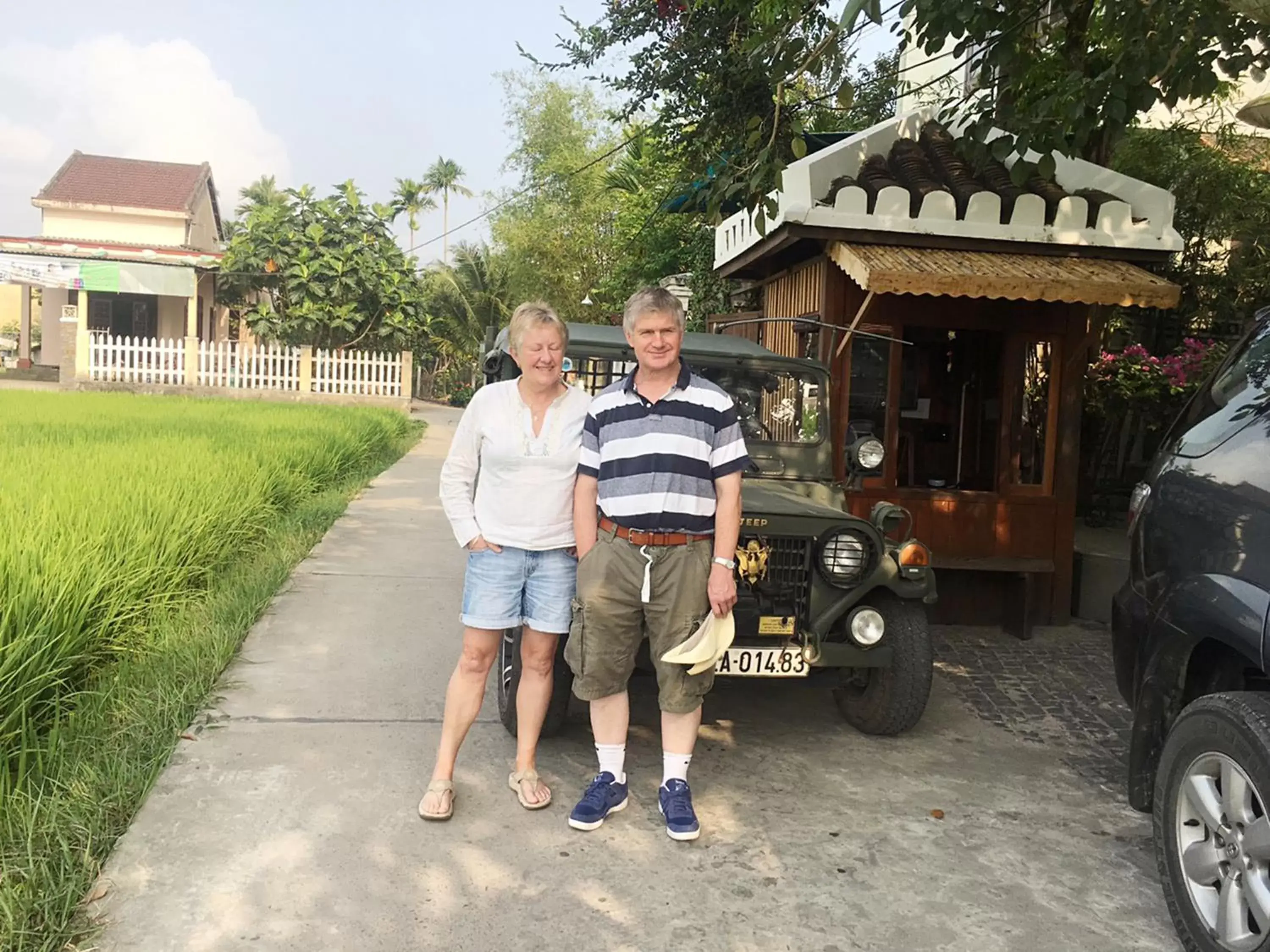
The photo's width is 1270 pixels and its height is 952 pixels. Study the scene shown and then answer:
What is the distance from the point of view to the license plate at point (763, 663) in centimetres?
384

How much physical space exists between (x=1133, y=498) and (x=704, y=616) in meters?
1.65

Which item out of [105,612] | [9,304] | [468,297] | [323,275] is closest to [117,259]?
[323,275]

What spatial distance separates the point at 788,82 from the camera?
217 inches

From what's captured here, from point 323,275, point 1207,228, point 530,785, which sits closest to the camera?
point 530,785

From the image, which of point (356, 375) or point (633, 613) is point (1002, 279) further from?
point (356, 375)

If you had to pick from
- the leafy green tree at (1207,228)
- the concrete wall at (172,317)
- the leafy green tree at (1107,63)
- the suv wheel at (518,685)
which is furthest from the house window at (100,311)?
the leafy green tree at (1107,63)

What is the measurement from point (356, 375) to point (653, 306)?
66.0 feet

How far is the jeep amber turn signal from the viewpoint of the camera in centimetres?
422

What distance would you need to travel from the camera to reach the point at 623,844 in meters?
3.36

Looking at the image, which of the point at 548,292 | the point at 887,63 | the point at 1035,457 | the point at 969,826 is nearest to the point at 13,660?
the point at 969,826

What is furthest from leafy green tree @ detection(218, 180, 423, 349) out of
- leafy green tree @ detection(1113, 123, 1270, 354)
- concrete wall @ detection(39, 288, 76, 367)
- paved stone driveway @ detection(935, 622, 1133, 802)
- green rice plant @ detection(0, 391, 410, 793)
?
paved stone driveway @ detection(935, 622, 1133, 802)

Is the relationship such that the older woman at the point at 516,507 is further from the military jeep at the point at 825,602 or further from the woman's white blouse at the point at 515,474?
the military jeep at the point at 825,602

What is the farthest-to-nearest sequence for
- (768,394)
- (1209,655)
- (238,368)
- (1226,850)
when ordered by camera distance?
1. (238,368)
2. (768,394)
3. (1209,655)
4. (1226,850)

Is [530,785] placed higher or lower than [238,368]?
lower
